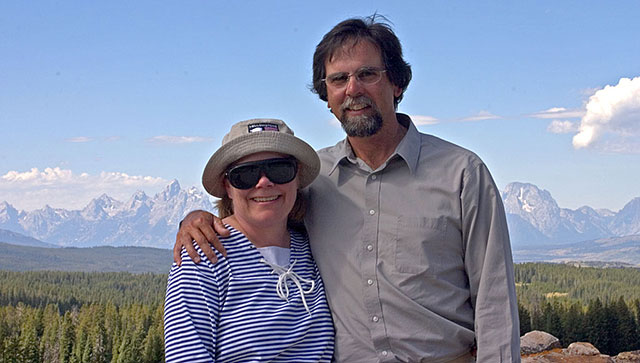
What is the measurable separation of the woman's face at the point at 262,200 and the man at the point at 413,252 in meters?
0.25

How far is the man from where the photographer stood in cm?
481

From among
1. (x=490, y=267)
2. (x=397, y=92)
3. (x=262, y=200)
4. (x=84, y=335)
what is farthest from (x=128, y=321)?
(x=490, y=267)

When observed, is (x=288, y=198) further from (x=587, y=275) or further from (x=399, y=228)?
(x=587, y=275)

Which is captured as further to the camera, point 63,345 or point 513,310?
point 63,345

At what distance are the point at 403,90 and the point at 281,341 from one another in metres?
2.44

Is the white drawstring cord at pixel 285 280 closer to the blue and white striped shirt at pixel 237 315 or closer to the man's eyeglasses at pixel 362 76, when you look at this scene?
the blue and white striped shirt at pixel 237 315

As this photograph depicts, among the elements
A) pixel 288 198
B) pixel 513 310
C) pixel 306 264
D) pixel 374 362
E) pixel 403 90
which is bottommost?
pixel 374 362

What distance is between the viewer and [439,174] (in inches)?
195

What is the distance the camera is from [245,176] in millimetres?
4672

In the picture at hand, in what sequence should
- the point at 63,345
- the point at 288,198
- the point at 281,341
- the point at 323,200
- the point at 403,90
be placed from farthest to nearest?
1. the point at 63,345
2. the point at 403,90
3. the point at 323,200
4. the point at 288,198
5. the point at 281,341

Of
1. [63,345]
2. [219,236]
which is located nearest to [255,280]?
[219,236]

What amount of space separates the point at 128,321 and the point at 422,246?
93239 mm

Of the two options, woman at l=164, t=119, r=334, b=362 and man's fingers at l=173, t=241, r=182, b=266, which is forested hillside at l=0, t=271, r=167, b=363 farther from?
man's fingers at l=173, t=241, r=182, b=266

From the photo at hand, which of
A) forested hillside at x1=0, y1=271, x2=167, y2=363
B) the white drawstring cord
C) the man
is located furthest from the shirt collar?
forested hillside at x1=0, y1=271, x2=167, y2=363
